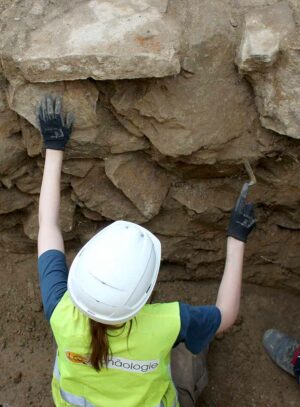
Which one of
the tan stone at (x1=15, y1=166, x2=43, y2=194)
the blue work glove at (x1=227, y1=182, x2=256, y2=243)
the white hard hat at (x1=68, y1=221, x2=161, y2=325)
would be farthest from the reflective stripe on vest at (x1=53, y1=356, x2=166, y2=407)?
the tan stone at (x1=15, y1=166, x2=43, y2=194)

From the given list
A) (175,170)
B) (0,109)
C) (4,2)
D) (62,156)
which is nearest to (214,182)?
(175,170)

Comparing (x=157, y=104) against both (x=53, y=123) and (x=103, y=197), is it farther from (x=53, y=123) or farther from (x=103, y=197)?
(x=103, y=197)

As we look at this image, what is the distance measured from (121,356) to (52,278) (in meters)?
0.36

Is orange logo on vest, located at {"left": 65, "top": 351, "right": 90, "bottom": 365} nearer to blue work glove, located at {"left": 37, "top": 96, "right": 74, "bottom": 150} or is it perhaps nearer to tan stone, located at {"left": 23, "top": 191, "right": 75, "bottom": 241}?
blue work glove, located at {"left": 37, "top": 96, "right": 74, "bottom": 150}

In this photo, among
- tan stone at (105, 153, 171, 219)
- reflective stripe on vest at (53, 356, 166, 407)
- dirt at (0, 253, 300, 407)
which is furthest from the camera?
dirt at (0, 253, 300, 407)

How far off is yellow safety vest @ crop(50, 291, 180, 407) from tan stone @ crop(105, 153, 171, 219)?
812mm

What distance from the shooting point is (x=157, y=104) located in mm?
2291

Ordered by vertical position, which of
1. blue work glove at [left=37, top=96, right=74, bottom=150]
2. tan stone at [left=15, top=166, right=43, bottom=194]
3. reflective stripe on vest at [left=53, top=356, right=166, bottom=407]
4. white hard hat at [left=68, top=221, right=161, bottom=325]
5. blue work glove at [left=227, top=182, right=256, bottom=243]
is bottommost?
reflective stripe on vest at [left=53, top=356, right=166, bottom=407]

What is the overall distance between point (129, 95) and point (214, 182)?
0.63 m

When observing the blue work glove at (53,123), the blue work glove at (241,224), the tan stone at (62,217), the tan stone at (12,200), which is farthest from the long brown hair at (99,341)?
the tan stone at (12,200)

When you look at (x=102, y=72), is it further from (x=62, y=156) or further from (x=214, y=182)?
(x=214, y=182)

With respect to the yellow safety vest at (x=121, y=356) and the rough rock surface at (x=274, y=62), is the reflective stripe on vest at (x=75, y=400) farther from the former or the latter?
the rough rock surface at (x=274, y=62)

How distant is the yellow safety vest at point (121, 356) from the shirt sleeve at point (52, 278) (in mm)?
37

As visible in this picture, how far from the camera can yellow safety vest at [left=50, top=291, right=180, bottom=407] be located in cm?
186
